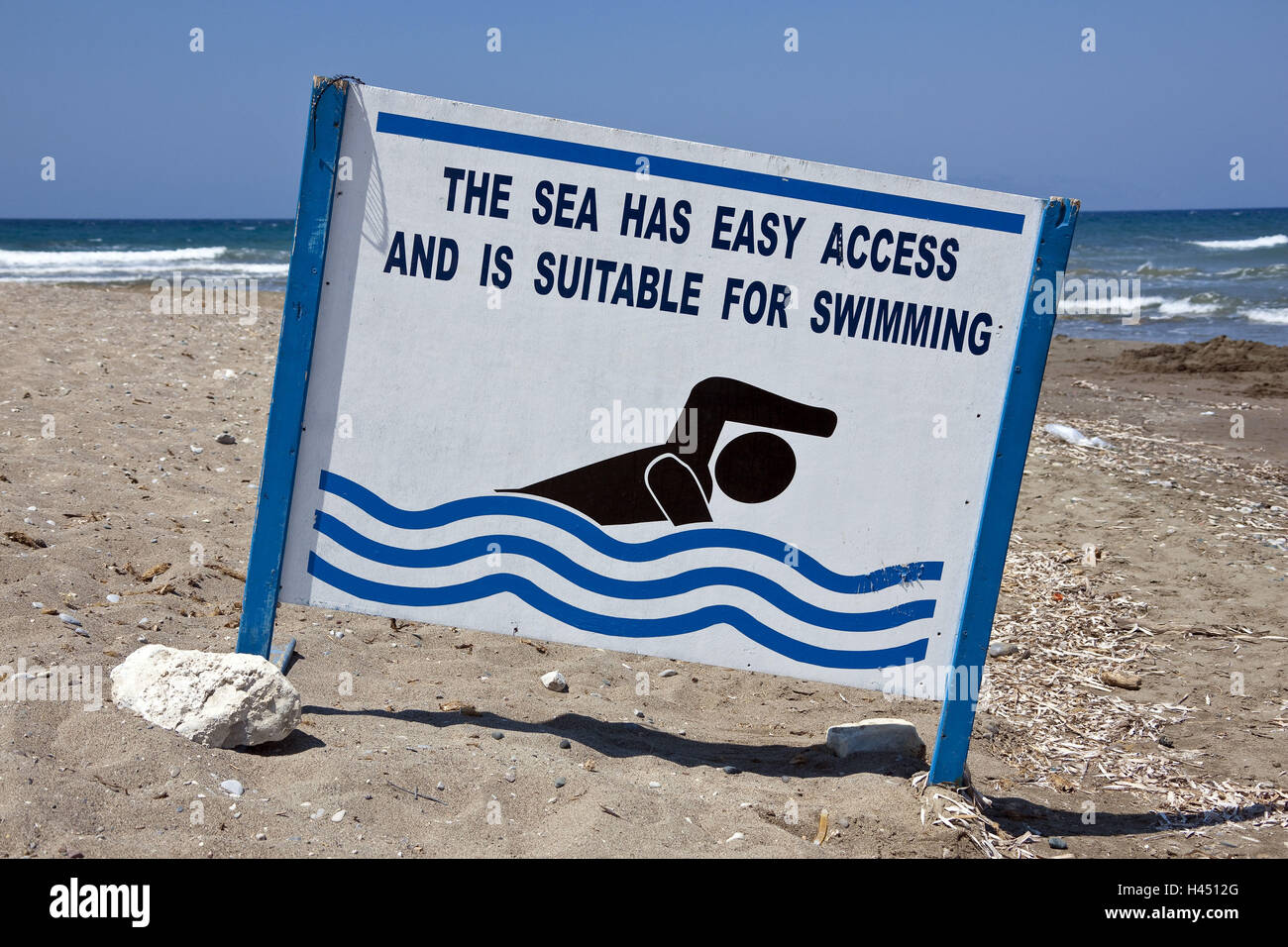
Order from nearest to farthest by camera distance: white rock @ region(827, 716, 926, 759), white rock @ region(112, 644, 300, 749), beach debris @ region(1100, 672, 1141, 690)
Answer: white rock @ region(112, 644, 300, 749) < white rock @ region(827, 716, 926, 759) < beach debris @ region(1100, 672, 1141, 690)

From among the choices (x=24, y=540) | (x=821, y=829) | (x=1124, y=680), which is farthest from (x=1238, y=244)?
(x=24, y=540)

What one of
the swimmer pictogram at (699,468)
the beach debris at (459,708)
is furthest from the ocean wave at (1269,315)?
the beach debris at (459,708)

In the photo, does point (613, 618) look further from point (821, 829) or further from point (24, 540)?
point (24, 540)

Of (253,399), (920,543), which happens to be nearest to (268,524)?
(920,543)

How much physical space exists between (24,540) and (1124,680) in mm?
4656

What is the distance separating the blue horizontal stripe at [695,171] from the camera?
3.08 m

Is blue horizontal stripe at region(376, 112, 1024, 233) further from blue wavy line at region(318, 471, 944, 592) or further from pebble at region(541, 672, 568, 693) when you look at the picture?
pebble at region(541, 672, 568, 693)

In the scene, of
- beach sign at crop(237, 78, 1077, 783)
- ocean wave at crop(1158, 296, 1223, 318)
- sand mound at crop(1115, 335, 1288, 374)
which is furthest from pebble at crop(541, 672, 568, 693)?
ocean wave at crop(1158, 296, 1223, 318)

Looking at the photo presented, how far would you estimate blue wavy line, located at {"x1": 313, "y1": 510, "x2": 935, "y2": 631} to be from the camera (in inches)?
127

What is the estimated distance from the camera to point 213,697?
2869 millimetres

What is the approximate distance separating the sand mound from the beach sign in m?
12.4

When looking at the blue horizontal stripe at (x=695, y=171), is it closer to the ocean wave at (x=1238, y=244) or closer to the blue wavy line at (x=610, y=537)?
the blue wavy line at (x=610, y=537)

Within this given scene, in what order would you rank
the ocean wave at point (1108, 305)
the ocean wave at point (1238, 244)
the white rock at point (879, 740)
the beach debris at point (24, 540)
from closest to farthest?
the white rock at point (879, 740) → the beach debris at point (24, 540) → the ocean wave at point (1108, 305) → the ocean wave at point (1238, 244)

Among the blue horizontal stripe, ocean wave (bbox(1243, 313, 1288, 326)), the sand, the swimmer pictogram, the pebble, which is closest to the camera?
the sand
